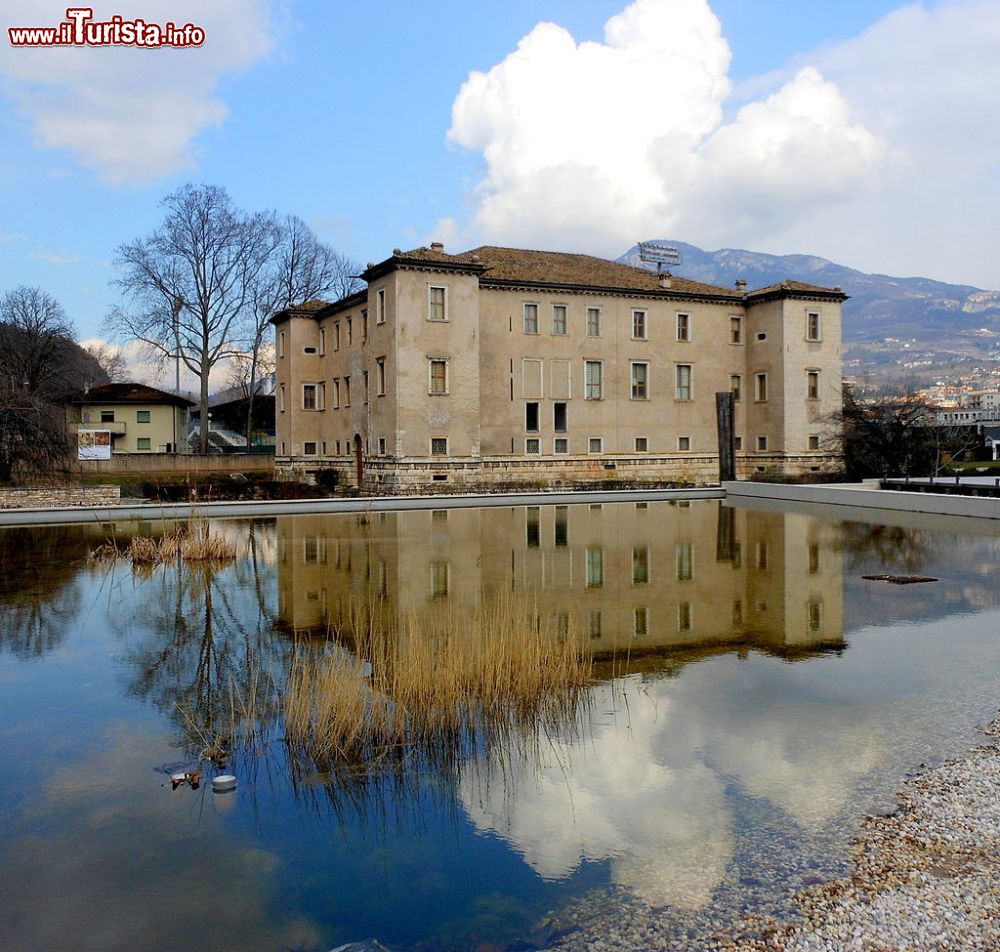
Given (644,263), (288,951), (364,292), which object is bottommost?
(288,951)

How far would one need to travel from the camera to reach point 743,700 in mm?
6926

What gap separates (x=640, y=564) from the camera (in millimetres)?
14234

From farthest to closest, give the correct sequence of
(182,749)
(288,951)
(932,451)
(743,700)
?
1. (932,451)
2. (743,700)
3. (182,749)
4. (288,951)

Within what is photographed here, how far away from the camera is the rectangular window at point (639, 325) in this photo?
39.3 metres

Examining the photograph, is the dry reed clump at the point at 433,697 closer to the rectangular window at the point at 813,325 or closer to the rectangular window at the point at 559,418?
the rectangular window at the point at 559,418

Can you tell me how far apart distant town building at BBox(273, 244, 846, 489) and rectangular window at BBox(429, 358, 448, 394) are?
5 centimetres

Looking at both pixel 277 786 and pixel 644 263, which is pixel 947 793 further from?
pixel 644 263

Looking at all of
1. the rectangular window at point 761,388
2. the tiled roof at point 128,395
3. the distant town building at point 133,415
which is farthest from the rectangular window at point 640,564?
the tiled roof at point 128,395

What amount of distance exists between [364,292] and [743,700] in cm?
3171

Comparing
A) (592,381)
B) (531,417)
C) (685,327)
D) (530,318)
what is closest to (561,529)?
(531,417)

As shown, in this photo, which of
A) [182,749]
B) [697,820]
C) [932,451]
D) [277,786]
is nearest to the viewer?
[697,820]

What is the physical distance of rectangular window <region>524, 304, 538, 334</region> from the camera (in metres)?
37.1

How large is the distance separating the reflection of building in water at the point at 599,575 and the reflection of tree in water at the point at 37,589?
2.58m

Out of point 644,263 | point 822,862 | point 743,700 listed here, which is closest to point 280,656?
point 743,700
